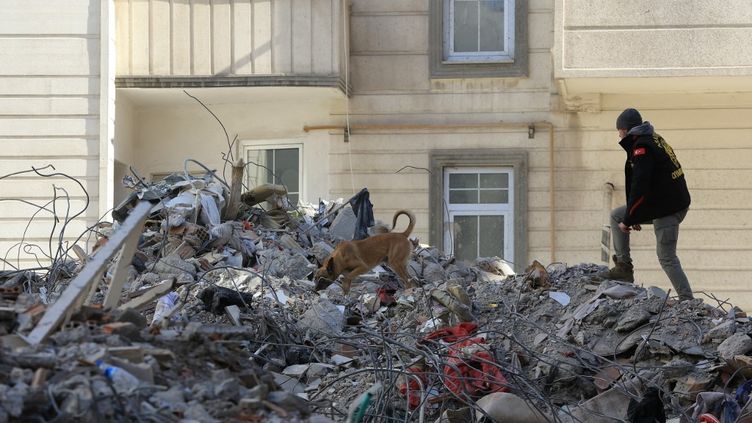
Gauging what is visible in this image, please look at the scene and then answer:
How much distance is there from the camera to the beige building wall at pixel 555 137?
18.1m

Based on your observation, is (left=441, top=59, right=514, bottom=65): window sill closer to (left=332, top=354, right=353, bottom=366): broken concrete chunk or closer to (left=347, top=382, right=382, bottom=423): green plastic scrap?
(left=332, top=354, right=353, bottom=366): broken concrete chunk

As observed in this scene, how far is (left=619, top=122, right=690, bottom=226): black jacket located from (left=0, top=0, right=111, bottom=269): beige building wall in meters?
9.16

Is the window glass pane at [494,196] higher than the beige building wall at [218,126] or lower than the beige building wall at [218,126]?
lower

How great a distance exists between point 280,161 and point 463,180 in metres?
2.89

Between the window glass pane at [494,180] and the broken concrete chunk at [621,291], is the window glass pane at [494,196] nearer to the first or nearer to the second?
the window glass pane at [494,180]

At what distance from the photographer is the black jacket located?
11047 millimetres

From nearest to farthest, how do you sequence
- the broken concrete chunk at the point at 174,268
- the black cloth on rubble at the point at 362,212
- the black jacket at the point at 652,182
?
the black jacket at the point at 652,182 → the broken concrete chunk at the point at 174,268 → the black cloth on rubble at the point at 362,212

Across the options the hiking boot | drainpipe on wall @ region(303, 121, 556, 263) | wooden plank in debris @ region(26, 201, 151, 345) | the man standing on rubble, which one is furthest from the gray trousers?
drainpipe on wall @ region(303, 121, 556, 263)

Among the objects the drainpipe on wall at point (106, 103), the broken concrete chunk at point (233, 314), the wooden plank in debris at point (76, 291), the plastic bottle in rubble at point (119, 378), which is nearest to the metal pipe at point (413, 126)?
the drainpipe on wall at point (106, 103)

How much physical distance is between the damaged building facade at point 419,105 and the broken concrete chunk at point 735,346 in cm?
785

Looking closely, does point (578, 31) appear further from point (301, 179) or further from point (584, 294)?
point (584, 294)

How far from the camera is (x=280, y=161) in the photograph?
19453 millimetres

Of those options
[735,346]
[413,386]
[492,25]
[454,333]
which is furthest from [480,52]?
[413,386]

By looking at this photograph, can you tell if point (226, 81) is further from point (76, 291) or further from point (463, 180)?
point (76, 291)
